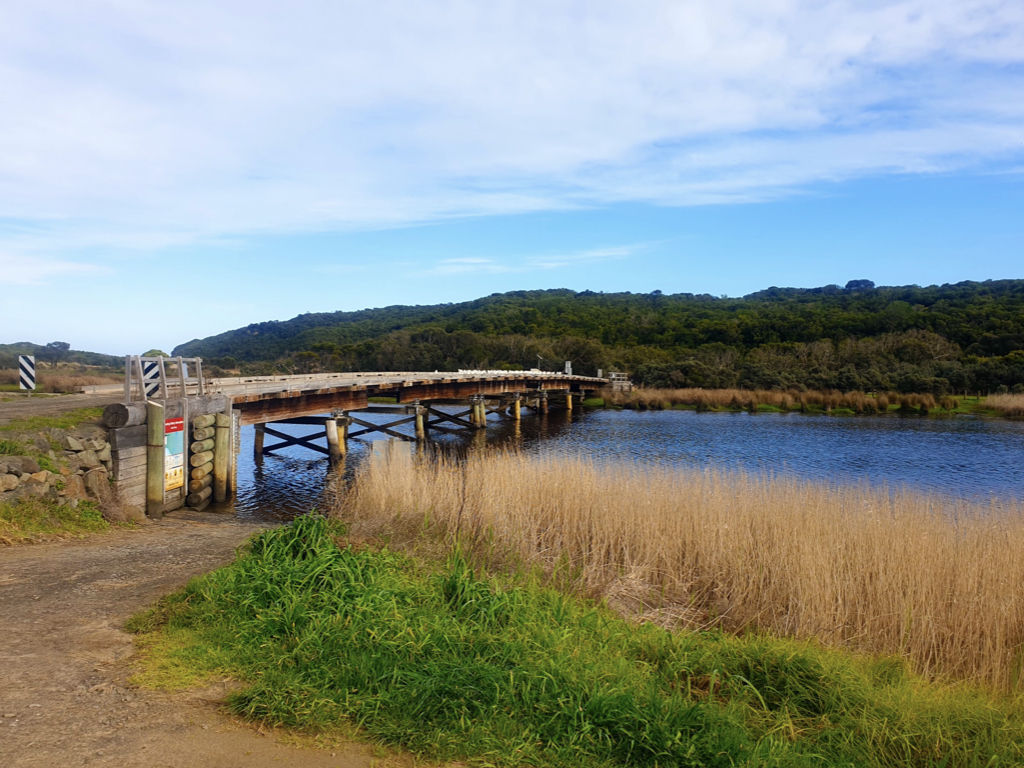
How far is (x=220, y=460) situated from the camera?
48.8 feet

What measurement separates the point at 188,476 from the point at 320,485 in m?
7.67

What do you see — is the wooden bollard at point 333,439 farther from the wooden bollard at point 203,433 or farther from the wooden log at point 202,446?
the wooden bollard at point 203,433

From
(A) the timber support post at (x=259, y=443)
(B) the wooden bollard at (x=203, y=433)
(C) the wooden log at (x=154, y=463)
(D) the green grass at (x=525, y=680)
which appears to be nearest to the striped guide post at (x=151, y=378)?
(C) the wooden log at (x=154, y=463)

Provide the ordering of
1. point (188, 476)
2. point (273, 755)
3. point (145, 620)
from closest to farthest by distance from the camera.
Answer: point (273, 755)
point (145, 620)
point (188, 476)

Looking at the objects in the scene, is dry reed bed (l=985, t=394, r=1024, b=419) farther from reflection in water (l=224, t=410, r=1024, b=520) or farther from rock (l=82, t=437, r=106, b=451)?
rock (l=82, t=437, r=106, b=451)

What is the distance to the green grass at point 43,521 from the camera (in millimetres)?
8359

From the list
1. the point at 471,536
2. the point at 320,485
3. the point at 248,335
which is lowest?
the point at 320,485

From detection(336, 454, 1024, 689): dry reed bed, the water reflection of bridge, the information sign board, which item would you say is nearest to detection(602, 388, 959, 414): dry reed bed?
the water reflection of bridge

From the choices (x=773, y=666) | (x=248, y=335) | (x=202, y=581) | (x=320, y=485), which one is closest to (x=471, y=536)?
(x=202, y=581)

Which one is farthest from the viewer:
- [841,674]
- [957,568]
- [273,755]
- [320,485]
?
[320,485]

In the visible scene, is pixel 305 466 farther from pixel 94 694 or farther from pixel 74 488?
pixel 94 694

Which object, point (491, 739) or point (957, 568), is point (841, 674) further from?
point (957, 568)

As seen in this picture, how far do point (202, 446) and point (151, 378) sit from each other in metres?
1.84

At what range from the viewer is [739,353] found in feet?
259
